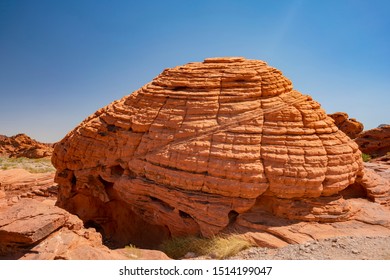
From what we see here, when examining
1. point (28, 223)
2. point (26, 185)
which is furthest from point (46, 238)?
point (26, 185)

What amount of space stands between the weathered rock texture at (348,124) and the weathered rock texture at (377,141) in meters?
3.16

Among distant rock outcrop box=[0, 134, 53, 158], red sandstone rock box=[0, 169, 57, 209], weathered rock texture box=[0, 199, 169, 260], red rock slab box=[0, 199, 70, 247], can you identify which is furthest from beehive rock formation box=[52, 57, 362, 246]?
distant rock outcrop box=[0, 134, 53, 158]

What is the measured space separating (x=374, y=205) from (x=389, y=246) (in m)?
3.03

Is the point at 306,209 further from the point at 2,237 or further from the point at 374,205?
the point at 2,237

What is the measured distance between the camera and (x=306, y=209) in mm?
9172

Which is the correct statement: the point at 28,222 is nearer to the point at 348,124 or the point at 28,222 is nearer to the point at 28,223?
the point at 28,223

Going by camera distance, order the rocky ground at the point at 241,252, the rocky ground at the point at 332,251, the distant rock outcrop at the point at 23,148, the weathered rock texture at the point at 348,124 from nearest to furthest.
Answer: the rocky ground at the point at 241,252 → the rocky ground at the point at 332,251 → the weathered rock texture at the point at 348,124 → the distant rock outcrop at the point at 23,148

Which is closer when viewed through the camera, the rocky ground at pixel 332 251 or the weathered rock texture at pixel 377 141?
the rocky ground at pixel 332 251

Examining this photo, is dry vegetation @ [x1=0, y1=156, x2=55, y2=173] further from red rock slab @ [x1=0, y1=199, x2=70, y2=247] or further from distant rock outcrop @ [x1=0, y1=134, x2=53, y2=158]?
red rock slab @ [x1=0, y1=199, x2=70, y2=247]

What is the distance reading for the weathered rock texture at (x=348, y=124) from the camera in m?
27.0

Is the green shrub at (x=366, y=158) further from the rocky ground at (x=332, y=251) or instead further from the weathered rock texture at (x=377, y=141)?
the rocky ground at (x=332, y=251)

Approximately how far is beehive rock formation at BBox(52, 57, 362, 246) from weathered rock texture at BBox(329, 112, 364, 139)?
18.1 m

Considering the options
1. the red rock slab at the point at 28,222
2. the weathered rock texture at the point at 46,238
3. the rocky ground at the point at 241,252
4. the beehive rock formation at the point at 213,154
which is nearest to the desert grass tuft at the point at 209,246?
the rocky ground at the point at 241,252
